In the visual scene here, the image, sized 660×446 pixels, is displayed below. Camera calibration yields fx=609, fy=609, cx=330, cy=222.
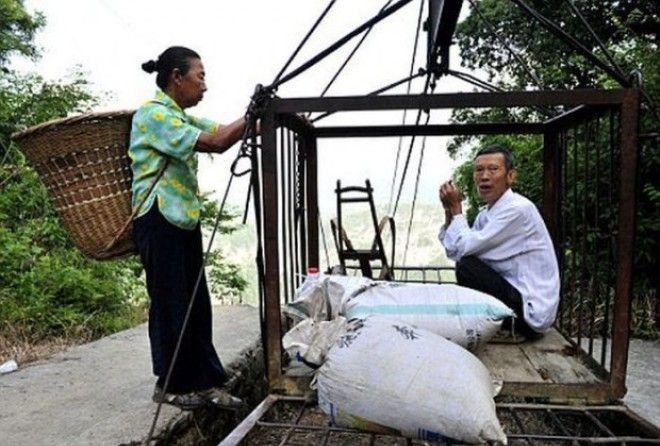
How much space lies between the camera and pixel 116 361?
3.32 m

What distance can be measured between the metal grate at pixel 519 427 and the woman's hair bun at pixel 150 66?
137 centimetres

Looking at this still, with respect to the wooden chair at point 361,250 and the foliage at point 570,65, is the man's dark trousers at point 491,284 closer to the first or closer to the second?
the foliage at point 570,65

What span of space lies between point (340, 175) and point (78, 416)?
2720 mm

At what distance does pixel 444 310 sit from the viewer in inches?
86.4

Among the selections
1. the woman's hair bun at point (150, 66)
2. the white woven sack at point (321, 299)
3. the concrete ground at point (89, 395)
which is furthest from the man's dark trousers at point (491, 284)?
the woman's hair bun at point (150, 66)

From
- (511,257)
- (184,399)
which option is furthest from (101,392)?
(511,257)

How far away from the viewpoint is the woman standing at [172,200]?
2262mm

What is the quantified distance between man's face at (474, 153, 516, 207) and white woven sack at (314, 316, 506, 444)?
111cm

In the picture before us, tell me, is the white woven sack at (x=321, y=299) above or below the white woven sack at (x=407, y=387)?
above

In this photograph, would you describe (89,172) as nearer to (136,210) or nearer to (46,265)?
(136,210)

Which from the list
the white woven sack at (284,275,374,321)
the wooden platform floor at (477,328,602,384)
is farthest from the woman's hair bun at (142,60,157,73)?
the wooden platform floor at (477,328,602,384)

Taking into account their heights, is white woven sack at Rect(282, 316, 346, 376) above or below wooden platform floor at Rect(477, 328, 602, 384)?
above

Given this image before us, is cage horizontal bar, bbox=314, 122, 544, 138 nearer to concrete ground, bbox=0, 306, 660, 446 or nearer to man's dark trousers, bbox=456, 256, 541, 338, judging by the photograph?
man's dark trousers, bbox=456, 256, 541, 338

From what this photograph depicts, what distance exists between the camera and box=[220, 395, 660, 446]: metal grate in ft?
6.05
